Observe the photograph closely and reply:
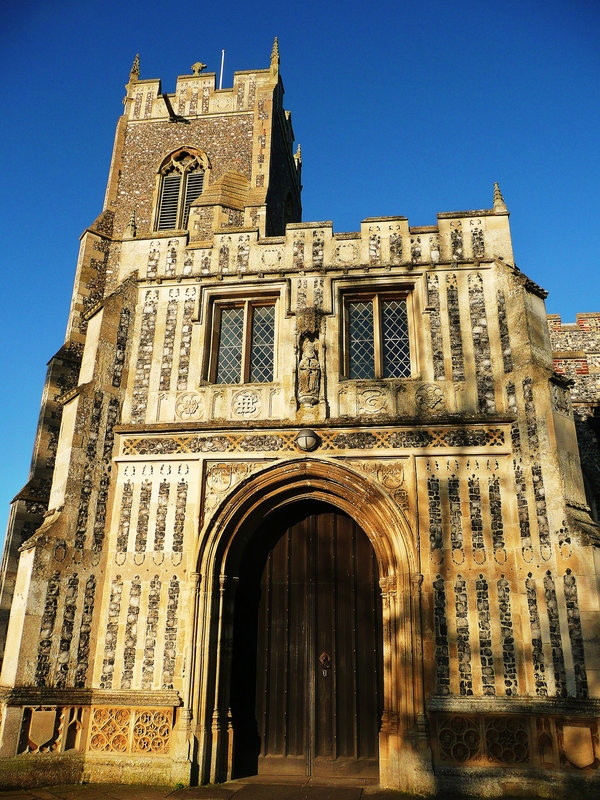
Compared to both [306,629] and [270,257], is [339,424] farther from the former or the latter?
[270,257]

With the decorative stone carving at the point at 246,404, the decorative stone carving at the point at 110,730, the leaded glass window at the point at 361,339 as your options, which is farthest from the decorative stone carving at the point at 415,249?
the decorative stone carving at the point at 110,730

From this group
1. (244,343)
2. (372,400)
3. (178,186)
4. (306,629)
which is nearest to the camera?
(306,629)

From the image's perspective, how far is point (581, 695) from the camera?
7875mm

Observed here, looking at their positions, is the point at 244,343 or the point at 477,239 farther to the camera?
the point at 244,343

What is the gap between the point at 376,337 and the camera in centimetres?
1038

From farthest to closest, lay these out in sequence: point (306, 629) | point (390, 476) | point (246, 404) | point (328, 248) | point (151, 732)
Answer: point (328, 248)
point (246, 404)
point (306, 629)
point (390, 476)
point (151, 732)

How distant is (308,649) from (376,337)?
4865mm

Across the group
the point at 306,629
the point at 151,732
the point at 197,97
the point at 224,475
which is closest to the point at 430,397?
the point at 224,475

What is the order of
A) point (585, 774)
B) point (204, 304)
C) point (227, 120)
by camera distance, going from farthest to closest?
point (227, 120), point (204, 304), point (585, 774)

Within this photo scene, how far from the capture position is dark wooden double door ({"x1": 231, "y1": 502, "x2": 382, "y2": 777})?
902 centimetres

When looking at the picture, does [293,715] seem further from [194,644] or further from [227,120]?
[227,120]

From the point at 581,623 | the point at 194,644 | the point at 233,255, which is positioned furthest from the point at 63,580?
the point at 581,623

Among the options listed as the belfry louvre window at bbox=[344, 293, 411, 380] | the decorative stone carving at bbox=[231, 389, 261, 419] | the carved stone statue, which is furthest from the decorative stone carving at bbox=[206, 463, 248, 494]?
the belfry louvre window at bbox=[344, 293, 411, 380]

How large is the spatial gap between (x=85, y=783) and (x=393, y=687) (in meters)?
4.23
